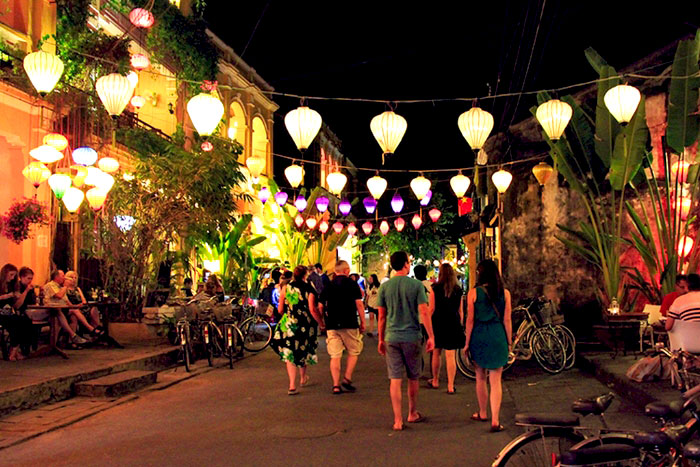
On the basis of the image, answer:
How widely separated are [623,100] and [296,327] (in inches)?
241

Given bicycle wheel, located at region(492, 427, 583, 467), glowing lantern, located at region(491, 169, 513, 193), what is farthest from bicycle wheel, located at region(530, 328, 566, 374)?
bicycle wheel, located at region(492, 427, 583, 467)

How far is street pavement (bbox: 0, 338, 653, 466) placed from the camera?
6320 mm

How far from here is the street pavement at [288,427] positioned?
632 centimetres

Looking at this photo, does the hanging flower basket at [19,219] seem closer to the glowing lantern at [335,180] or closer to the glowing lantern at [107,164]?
the glowing lantern at [107,164]

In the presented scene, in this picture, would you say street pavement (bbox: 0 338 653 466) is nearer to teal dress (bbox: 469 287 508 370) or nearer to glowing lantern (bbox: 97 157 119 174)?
teal dress (bbox: 469 287 508 370)

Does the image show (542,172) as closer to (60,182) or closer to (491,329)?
(491,329)

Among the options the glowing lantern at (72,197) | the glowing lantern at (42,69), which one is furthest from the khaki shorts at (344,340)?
the glowing lantern at (72,197)

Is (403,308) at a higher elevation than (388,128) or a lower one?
lower

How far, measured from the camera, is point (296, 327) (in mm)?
10453

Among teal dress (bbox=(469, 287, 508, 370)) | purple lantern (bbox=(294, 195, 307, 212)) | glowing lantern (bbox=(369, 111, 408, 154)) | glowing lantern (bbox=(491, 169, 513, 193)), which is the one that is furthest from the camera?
purple lantern (bbox=(294, 195, 307, 212))

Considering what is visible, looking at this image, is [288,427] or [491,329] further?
[288,427]

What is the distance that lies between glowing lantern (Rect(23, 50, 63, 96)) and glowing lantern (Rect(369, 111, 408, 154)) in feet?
17.2

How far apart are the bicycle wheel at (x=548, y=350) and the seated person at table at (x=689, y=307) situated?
12.9ft

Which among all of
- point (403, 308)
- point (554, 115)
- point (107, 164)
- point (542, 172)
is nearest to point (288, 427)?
point (403, 308)
